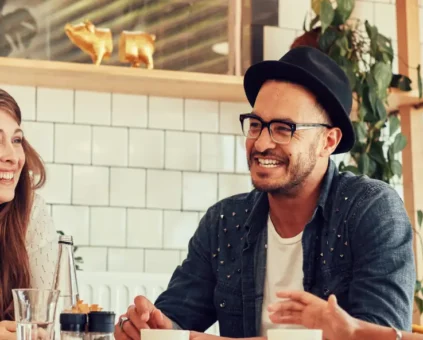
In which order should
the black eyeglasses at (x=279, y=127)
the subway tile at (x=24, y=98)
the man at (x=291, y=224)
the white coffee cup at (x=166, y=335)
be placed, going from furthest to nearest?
the subway tile at (x=24, y=98) < the black eyeglasses at (x=279, y=127) < the man at (x=291, y=224) < the white coffee cup at (x=166, y=335)

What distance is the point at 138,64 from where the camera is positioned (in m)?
3.87

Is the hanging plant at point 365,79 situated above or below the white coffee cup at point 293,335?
above

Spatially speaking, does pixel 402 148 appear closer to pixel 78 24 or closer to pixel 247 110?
pixel 247 110

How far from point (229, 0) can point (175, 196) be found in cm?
87

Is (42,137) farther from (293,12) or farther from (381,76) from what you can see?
(381,76)

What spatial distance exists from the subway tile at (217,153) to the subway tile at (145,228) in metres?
0.30

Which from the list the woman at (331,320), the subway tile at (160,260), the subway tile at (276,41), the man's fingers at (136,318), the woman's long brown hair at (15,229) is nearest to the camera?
the woman at (331,320)

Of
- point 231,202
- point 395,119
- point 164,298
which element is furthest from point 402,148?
point 164,298

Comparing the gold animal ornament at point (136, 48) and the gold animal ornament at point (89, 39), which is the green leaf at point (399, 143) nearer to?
the gold animal ornament at point (136, 48)

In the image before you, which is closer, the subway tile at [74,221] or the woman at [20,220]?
the woman at [20,220]

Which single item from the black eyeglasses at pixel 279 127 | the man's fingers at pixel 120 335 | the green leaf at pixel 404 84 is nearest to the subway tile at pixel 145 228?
the green leaf at pixel 404 84

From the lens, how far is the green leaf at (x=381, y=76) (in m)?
3.93

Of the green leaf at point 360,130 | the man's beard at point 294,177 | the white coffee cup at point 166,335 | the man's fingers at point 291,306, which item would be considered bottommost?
the white coffee cup at point 166,335

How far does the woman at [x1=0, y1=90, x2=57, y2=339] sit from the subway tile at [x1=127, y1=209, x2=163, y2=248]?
995 millimetres
